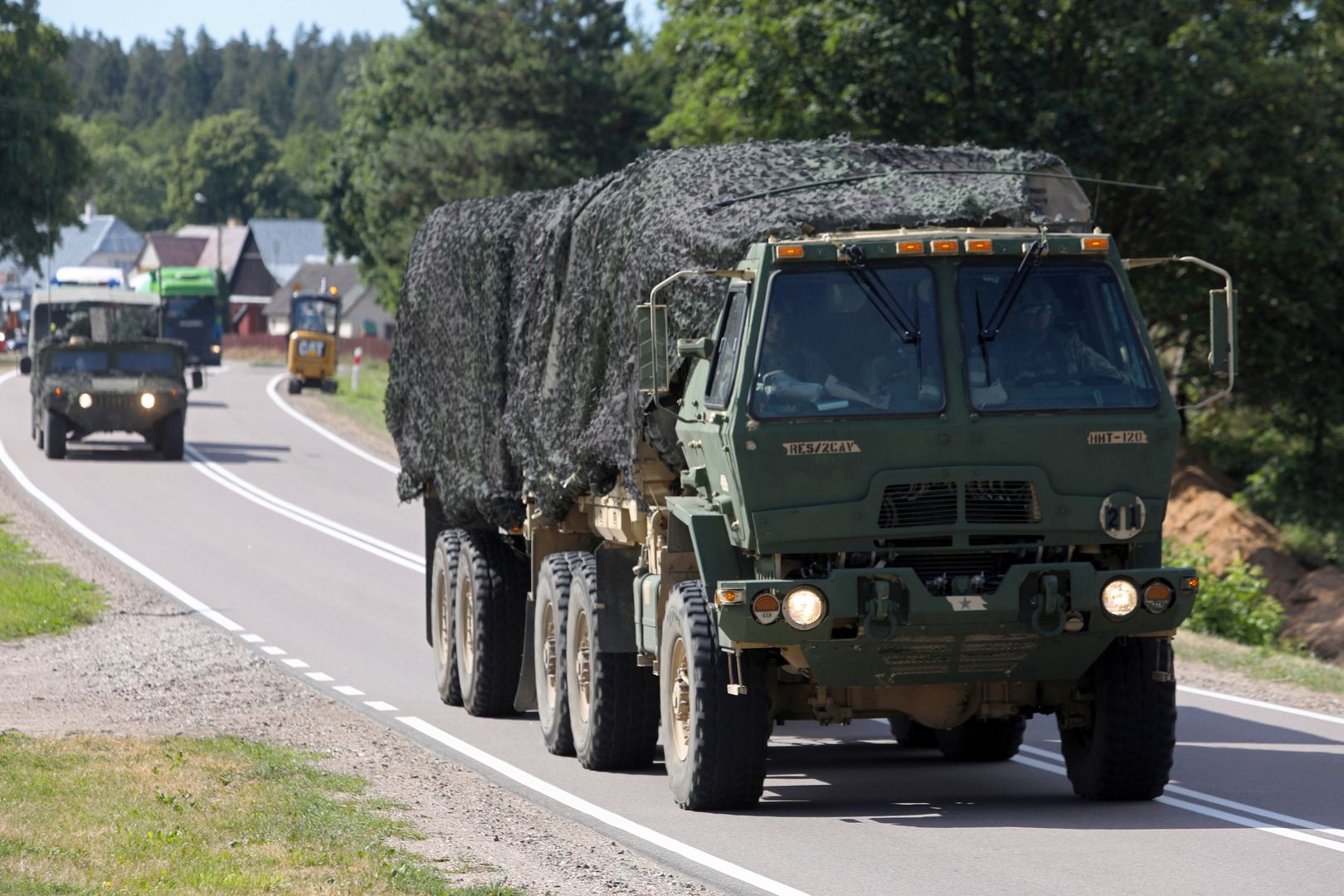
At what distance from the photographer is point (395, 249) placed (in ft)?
197

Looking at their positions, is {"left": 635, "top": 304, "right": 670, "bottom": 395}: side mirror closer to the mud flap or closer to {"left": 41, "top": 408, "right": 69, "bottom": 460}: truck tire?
the mud flap

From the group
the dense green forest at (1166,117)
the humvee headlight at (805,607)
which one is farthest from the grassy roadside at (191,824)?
the dense green forest at (1166,117)

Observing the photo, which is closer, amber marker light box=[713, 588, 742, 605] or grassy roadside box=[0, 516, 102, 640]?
amber marker light box=[713, 588, 742, 605]

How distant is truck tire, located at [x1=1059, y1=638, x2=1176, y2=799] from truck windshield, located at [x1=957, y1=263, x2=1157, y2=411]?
1.30m

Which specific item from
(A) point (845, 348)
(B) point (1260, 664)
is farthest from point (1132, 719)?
(B) point (1260, 664)

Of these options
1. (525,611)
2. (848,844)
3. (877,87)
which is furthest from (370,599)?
(877,87)

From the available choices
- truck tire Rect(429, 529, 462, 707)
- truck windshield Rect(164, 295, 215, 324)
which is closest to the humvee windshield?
truck tire Rect(429, 529, 462, 707)

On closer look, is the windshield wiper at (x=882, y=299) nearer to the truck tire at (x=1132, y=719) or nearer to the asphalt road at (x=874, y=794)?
the truck tire at (x=1132, y=719)

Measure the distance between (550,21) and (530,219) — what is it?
47862 mm

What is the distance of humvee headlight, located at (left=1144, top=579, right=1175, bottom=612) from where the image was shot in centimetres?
940

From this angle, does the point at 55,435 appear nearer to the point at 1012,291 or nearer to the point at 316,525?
the point at 316,525

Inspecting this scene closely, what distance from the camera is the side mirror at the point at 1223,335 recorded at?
938 centimetres

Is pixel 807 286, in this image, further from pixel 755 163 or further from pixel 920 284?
pixel 755 163

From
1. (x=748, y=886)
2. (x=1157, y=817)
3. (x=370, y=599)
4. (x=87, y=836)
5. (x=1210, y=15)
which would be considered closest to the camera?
(x=748, y=886)
